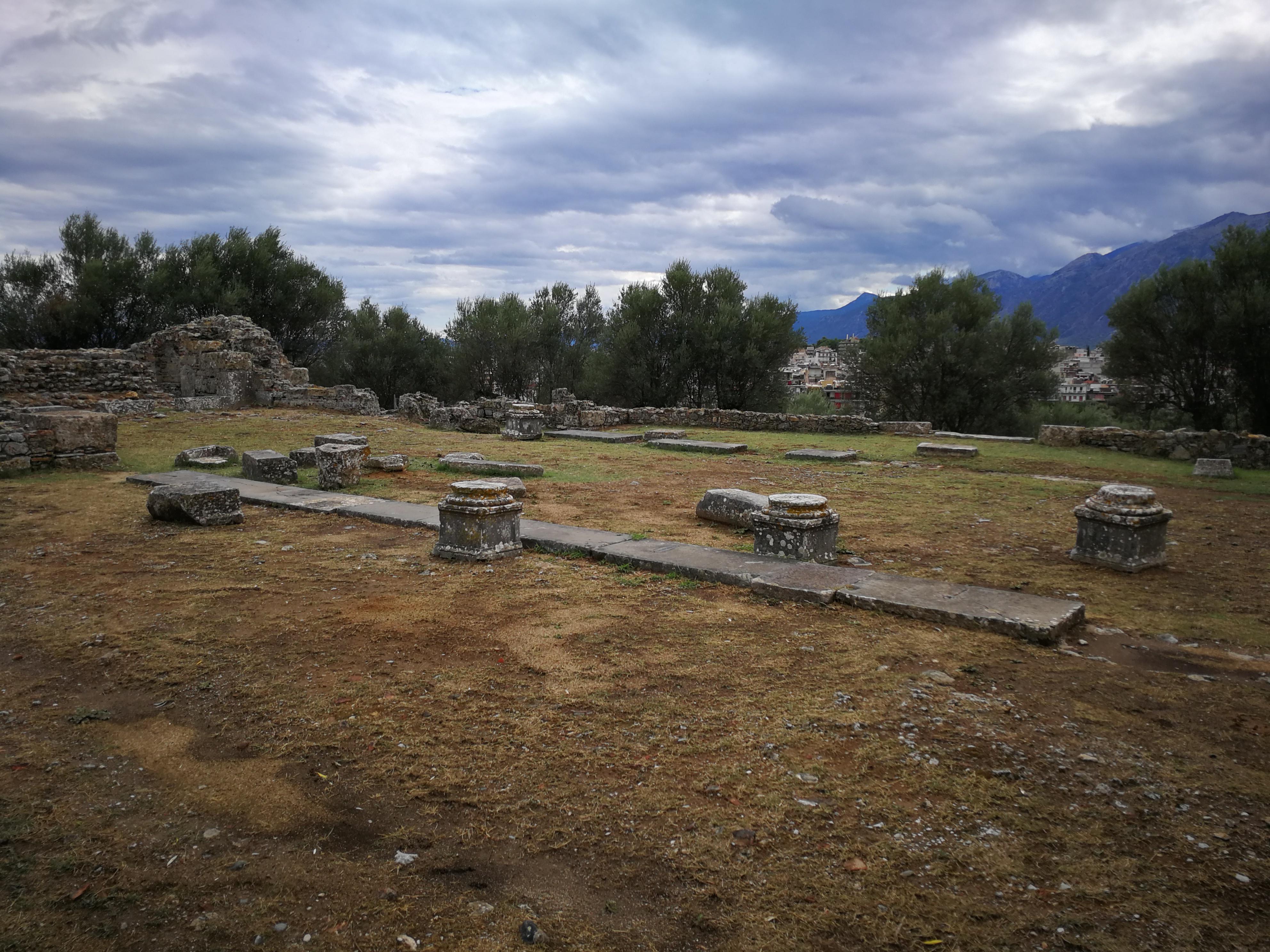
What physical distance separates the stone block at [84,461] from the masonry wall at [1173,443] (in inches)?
698

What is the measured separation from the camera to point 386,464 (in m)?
11.3

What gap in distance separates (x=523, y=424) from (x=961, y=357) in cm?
1880

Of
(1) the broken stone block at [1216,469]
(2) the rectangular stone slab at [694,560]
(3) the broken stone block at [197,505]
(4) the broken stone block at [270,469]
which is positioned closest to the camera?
(2) the rectangular stone slab at [694,560]

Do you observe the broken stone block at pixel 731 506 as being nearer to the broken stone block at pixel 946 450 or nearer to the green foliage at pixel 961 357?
the broken stone block at pixel 946 450

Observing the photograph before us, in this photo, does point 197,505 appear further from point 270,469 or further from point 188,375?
point 188,375

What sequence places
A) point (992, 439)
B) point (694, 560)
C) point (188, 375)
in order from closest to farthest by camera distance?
point (694, 560), point (992, 439), point (188, 375)

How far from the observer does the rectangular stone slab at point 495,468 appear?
37.1 feet

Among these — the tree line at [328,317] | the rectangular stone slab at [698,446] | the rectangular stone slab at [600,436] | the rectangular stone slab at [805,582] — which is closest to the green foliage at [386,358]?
the tree line at [328,317]

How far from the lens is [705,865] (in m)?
2.50

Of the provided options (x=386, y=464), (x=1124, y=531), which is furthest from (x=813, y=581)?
(x=386, y=464)

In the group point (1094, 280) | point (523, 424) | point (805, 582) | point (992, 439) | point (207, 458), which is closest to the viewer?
point (805, 582)

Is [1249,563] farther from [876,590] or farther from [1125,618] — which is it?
[876,590]

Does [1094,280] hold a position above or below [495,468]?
above

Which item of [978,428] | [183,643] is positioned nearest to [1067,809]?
[183,643]
